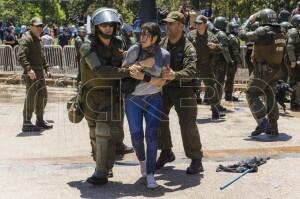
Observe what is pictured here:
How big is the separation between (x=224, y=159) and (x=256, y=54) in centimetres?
211

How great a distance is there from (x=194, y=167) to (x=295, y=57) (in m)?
5.34

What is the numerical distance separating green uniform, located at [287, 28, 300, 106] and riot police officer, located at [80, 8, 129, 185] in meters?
5.66

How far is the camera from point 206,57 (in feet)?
33.7

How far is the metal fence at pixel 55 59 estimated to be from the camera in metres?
17.2

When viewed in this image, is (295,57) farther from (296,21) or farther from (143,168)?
(143,168)

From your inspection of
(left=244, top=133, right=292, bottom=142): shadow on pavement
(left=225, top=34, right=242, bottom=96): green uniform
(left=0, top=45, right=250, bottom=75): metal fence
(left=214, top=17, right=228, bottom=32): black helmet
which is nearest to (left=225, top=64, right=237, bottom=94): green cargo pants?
(left=225, top=34, right=242, bottom=96): green uniform

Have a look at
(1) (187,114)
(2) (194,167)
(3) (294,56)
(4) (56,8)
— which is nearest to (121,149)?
(2) (194,167)

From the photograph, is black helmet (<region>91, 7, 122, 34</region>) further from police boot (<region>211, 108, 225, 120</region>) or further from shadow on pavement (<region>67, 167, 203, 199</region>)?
police boot (<region>211, 108, 225, 120</region>)

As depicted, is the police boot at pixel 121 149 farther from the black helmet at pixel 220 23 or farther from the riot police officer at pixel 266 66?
the black helmet at pixel 220 23

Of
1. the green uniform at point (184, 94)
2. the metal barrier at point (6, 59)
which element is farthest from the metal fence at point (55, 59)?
the green uniform at point (184, 94)

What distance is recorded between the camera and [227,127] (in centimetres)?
973

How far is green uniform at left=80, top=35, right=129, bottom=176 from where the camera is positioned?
582 centimetres

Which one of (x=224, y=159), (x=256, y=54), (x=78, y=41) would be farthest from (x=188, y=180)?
(x=78, y=41)

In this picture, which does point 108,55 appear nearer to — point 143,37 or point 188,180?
point 143,37
